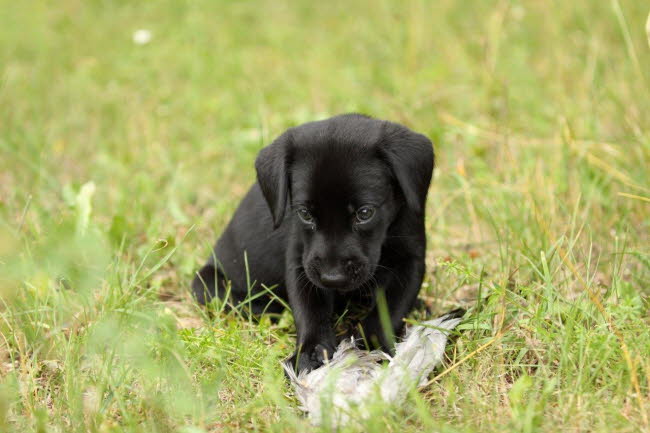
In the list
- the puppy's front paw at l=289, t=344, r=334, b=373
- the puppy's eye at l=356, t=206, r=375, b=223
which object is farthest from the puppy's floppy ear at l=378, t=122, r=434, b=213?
the puppy's front paw at l=289, t=344, r=334, b=373

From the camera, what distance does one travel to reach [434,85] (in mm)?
6098

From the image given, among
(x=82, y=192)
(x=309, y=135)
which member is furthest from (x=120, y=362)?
(x=82, y=192)

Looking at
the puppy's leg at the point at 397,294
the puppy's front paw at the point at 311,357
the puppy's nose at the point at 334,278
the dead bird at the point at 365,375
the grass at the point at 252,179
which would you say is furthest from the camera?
the puppy's leg at the point at 397,294

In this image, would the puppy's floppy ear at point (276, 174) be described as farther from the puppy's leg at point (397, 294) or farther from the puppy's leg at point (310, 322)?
the puppy's leg at point (397, 294)

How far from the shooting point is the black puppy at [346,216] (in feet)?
9.46

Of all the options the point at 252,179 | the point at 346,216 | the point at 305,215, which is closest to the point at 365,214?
the point at 346,216

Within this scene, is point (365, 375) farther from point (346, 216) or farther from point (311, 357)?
point (346, 216)

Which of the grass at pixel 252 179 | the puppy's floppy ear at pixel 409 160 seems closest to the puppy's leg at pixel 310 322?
the grass at pixel 252 179

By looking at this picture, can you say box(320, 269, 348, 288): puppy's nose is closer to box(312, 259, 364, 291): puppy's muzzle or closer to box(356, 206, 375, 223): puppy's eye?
box(312, 259, 364, 291): puppy's muzzle

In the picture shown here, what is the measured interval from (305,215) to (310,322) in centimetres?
44

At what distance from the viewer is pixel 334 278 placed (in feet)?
9.32

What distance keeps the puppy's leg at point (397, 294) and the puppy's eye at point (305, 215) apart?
0.44 meters

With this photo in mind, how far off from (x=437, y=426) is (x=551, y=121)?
356cm

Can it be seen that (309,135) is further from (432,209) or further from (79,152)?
(79,152)
